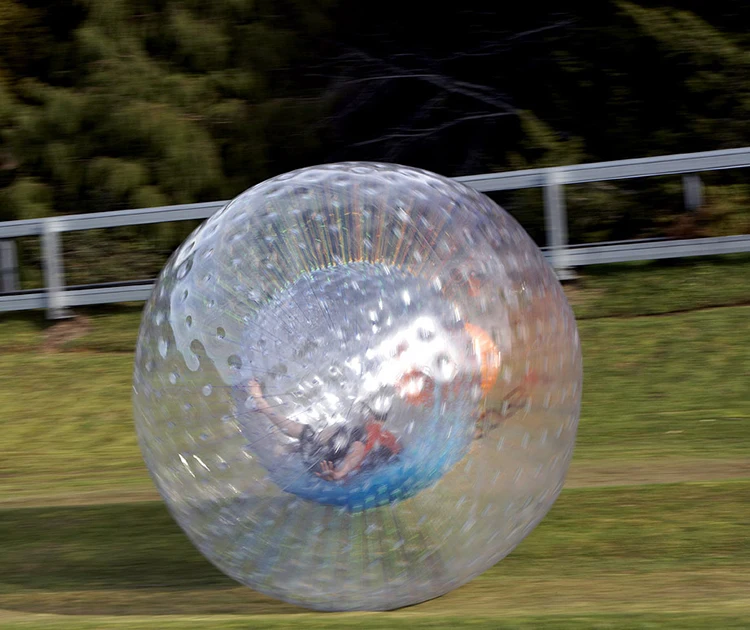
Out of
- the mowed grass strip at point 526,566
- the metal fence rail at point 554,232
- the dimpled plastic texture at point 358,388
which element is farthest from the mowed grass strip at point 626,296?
the dimpled plastic texture at point 358,388

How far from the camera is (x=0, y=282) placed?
13555 millimetres

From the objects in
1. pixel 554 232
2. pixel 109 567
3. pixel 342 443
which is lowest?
pixel 554 232

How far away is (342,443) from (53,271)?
9555 millimetres

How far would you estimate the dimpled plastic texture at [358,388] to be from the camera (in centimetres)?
426

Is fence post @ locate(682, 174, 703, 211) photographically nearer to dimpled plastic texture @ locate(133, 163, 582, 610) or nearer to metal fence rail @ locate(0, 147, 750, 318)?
metal fence rail @ locate(0, 147, 750, 318)

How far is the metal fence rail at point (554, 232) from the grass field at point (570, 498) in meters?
0.22

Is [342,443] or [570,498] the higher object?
[342,443]

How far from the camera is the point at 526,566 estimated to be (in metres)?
5.34

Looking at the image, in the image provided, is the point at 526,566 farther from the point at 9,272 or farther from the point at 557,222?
the point at 9,272

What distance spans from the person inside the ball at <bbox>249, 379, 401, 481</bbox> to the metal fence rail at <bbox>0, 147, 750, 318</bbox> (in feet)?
26.4

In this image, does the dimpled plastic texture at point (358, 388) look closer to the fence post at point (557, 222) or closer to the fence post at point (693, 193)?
the fence post at point (557, 222)

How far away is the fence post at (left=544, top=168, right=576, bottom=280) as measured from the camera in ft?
39.5

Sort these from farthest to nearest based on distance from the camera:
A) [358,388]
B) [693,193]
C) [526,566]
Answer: [693,193] → [526,566] → [358,388]

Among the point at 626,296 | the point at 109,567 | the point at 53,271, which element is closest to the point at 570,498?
the point at 109,567
